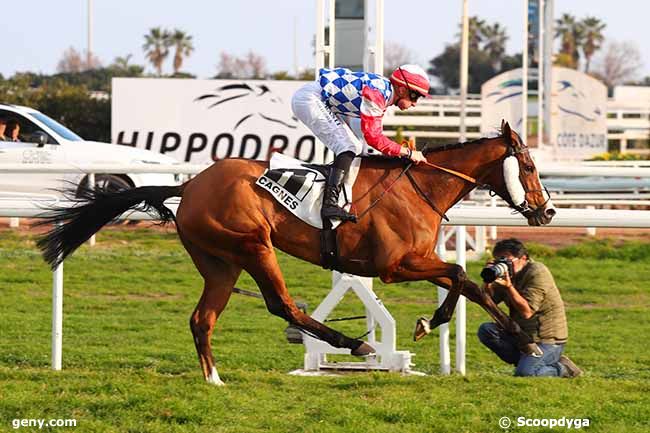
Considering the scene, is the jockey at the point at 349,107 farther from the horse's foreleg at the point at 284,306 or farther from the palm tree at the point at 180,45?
the palm tree at the point at 180,45

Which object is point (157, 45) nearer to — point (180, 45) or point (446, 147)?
point (180, 45)

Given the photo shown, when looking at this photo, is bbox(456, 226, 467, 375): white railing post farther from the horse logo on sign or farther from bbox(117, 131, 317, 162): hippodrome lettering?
the horse logo on sign

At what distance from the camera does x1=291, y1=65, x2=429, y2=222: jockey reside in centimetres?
635

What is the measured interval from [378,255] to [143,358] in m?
2.60

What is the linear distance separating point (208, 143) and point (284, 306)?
15526 mm

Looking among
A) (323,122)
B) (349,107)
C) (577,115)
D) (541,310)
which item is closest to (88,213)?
(323,122)

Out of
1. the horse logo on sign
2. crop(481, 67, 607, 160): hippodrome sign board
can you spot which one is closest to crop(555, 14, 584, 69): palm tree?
crop(481, 67, 607, 160): hippodrome sign board

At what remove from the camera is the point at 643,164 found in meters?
15.4

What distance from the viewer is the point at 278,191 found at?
6.36 meters

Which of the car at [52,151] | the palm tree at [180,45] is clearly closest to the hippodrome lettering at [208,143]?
the car at [52,151]

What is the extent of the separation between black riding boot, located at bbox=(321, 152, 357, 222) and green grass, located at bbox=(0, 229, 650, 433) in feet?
2.67

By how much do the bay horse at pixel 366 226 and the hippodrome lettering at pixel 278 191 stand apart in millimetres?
40

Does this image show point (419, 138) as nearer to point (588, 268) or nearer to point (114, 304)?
point (588, 268)

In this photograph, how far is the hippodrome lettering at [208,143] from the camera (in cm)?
2167
